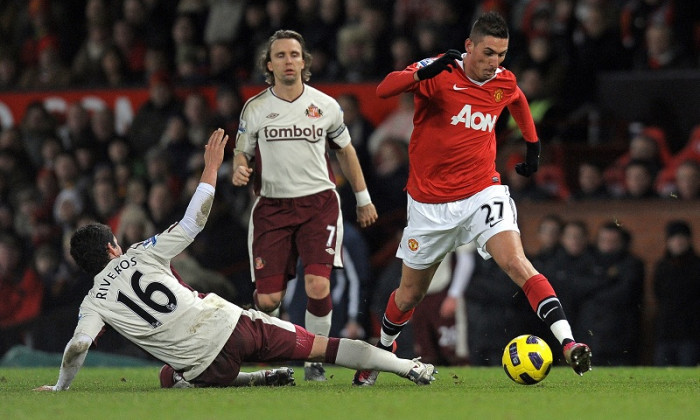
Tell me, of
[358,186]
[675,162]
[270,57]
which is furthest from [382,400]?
[675,162]

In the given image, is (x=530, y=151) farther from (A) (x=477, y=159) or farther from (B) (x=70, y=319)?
(B) (x=70, y=319)

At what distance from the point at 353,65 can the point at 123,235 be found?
10.9 ft

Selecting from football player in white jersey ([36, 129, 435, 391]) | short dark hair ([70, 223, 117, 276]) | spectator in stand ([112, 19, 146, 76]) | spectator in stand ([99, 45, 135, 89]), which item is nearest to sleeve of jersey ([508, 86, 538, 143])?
football player in white jersey ([36, 129, 435, 391])

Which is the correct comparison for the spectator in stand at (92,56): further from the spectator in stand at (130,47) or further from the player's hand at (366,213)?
the player's hand at (366,213)

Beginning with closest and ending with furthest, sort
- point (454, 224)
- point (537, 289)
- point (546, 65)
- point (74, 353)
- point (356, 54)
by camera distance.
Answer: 1. point (74, 353)
2. point (537, 289)
3. point (454, 224)
4. point (546, 65)
5. point (356, 54)

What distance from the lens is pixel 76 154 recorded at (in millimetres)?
16266

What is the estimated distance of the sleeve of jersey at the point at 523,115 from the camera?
8.89 meters

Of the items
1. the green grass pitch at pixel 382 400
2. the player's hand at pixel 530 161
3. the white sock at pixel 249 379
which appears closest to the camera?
the green grass pitch at pixel 382 400

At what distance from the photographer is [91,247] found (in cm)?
781

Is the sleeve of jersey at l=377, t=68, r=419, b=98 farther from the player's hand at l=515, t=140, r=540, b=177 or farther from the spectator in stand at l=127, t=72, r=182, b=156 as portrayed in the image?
the spectator in stand at l=127, t=72, r=182, b=156

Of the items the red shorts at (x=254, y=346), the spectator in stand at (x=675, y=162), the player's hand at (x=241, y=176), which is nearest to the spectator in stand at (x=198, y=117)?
the spectator in stand at (x=675, y=162)

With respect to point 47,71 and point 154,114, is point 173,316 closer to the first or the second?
point 154,114

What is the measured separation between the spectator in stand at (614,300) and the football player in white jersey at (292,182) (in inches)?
134

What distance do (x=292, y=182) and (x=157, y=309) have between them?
198cm
